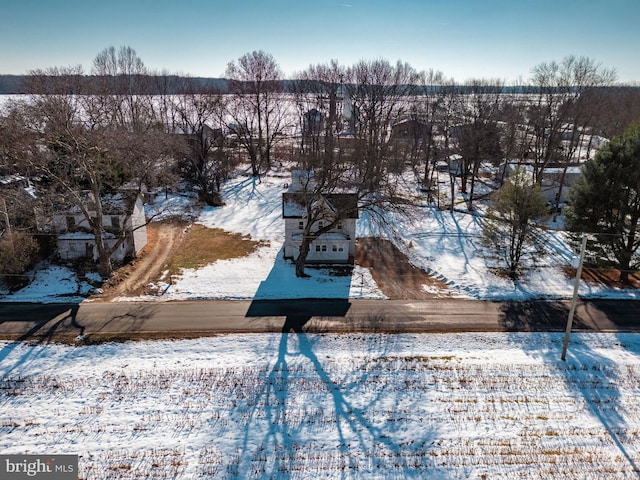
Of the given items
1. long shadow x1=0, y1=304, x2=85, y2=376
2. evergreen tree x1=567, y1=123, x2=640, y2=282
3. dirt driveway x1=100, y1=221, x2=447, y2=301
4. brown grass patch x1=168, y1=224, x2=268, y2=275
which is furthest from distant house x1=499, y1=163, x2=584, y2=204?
long shadow x1=0, y1=304, x2=85, y2=376

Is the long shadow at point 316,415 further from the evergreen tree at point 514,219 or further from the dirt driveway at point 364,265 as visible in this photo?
the evergreen tree at point 514,219

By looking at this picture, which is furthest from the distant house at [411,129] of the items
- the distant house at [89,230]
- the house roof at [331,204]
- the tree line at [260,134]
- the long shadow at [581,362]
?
the distant house at [89,230]

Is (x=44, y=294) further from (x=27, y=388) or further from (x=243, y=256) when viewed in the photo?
(x=243, y=256)

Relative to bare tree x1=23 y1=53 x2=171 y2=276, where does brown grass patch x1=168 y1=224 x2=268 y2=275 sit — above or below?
below

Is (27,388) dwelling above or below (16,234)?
below

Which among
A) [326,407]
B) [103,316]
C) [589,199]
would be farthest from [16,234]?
[589,199]

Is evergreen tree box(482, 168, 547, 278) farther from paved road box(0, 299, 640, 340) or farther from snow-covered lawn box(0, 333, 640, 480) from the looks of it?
snow-covered lawn box(0, 333, 640, 480)
